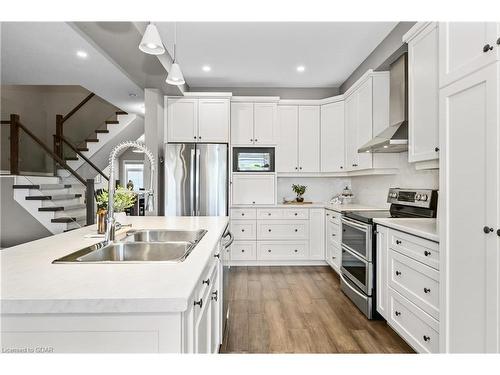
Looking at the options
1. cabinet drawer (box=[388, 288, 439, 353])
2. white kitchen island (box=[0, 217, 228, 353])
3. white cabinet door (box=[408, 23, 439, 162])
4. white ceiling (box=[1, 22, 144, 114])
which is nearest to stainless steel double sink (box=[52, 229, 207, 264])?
white kitchen island (box=[0, 217, 228, 353])

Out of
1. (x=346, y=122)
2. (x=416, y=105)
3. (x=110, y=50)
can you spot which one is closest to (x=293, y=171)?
(x=346, y=122)

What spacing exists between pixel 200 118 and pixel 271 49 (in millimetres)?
1424

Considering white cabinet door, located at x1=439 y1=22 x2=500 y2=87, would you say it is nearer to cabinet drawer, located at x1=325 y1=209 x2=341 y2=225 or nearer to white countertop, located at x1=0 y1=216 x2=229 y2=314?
white countertop, located at x1=0 y1=216 x2=229 y2=314

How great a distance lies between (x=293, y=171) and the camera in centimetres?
470

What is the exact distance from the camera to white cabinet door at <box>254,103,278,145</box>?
4594mm

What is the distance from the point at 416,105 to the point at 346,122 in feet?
6.16

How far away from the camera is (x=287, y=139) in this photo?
15.4 ft

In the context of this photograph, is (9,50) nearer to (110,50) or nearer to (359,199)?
(110,50)

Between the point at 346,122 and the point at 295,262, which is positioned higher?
the point at 346,122

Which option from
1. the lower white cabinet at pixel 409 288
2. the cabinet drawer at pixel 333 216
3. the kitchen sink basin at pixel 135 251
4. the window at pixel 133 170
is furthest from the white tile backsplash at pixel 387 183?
the window at pixel 133 170

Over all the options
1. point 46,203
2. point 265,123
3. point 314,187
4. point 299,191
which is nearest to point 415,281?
point 299,191

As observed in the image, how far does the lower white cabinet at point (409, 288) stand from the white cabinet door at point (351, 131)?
1.68 m

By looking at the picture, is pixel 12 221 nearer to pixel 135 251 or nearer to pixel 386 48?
pixel 135 251
